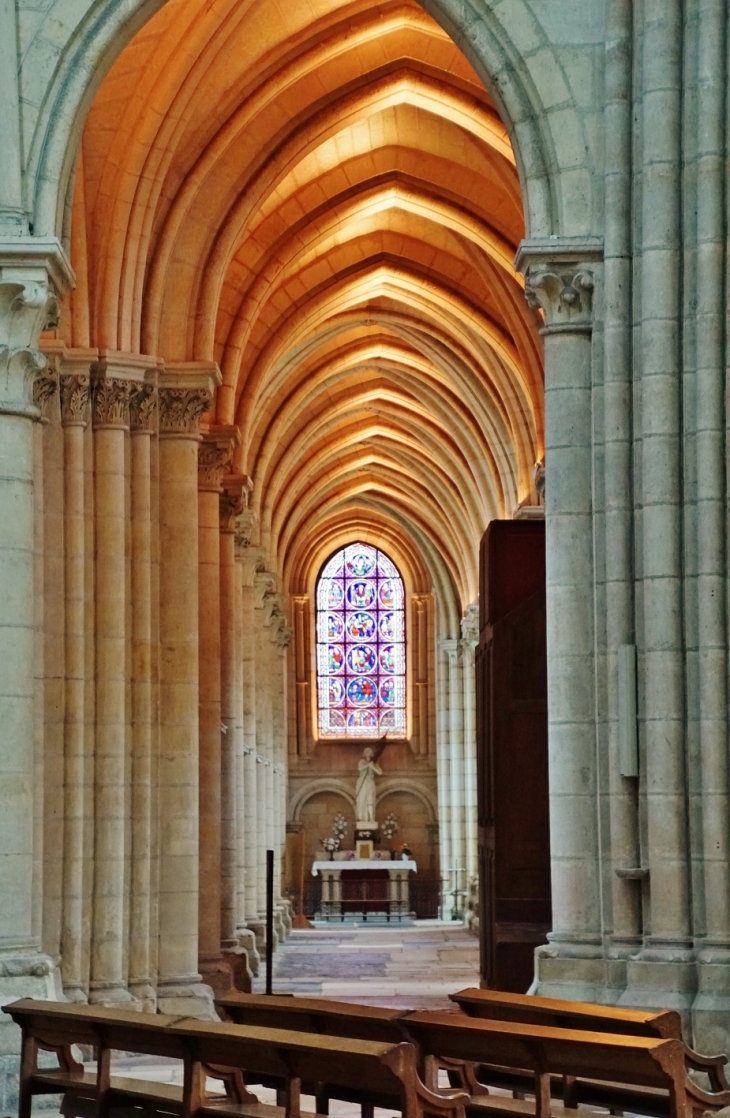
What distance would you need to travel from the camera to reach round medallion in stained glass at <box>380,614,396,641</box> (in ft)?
157

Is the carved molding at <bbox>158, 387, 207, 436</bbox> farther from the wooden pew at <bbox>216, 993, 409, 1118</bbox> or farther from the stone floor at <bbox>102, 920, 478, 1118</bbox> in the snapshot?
the wooden pew at <bbox>216, 993, 409, 1118</bbox>

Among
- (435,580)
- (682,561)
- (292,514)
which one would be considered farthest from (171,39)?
(435,580)

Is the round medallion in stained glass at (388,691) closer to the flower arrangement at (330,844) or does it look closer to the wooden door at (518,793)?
the flower arrangement at (330,844)

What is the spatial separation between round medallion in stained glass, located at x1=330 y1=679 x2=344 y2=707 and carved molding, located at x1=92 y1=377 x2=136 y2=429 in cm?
3186

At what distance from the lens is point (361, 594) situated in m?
48.2

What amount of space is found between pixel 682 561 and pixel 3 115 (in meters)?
5.27

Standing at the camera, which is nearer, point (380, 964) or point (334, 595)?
point (380, 964)

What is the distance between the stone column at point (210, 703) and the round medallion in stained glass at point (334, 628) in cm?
2685

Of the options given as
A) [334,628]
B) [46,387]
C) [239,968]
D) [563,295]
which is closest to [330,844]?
[334,628]

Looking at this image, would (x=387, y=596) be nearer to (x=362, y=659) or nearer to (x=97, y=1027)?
(x=362, y=659)

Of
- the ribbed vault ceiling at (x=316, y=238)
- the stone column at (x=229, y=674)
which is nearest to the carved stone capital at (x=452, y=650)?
the ribbed vault ceiling at (x=316, y=238)

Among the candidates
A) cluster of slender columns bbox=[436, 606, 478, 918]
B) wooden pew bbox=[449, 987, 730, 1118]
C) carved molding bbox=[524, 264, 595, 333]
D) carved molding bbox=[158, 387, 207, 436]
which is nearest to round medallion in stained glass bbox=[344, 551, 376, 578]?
cluster of slender columns bbox=[436, 606, 478, 918]

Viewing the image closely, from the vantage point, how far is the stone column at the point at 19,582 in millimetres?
11312

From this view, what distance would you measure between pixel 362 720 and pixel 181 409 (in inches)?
1185
